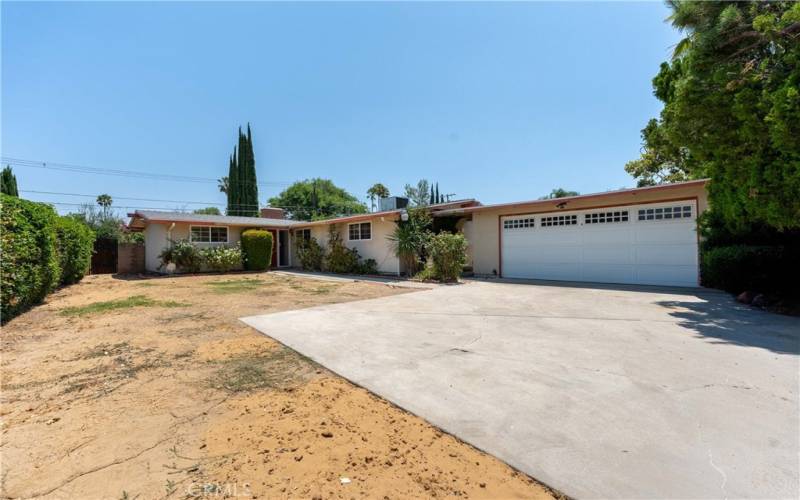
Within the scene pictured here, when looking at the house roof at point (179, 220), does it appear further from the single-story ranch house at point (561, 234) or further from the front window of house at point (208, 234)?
the front window of house at point (208, 234)

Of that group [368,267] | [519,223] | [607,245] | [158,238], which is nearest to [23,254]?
[368,267]

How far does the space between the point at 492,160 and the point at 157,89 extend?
18265mm

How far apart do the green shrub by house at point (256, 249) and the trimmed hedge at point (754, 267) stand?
17.7m

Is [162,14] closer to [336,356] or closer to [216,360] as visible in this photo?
[216,360]

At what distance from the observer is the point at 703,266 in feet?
32.2

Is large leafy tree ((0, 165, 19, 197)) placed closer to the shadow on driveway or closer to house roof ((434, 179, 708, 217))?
house roof ((434, 179, 708, 217))

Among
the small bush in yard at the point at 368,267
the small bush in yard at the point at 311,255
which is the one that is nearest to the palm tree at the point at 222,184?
the small bush in yard at the point at 311,255

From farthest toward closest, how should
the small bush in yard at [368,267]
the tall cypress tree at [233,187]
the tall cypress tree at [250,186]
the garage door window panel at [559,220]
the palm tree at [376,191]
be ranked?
the palm tree at [376,191]
the tall cypress tree at [250,186]
the tall cypress tree at [233,187]
the small bush in yard at [368,267]
the garage door window panel at [559,220]

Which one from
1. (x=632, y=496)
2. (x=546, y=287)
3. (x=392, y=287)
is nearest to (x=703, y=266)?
(x=546, y=287)

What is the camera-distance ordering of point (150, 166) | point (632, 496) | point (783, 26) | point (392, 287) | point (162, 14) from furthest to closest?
point (150, 166) < point (392, 287) < point (162, 14) < point (783, 26) < point (632, 496)

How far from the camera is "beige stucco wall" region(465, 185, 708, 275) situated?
10.3 m

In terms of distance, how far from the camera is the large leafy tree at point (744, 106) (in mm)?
6090

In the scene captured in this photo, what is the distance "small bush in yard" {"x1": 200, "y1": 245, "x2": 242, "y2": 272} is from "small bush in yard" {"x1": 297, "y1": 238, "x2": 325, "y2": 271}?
312cm

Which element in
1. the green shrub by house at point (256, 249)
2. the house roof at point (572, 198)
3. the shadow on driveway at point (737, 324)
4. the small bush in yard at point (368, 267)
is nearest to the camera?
the shadow on driveway at point (737, 324)
